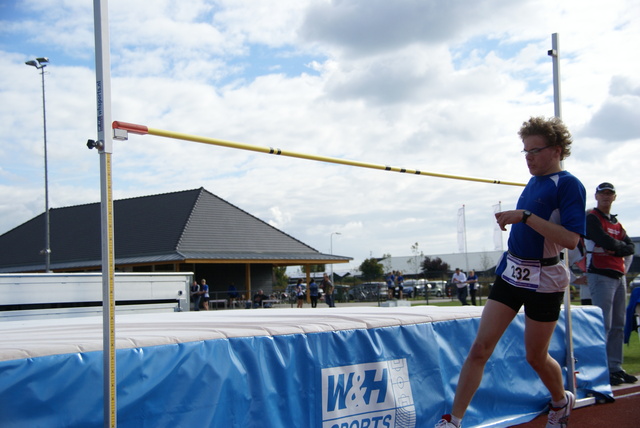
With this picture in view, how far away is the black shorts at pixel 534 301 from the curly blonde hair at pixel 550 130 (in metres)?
0.82

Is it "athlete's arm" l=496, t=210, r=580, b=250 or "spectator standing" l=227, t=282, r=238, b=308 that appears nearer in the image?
"athlete's arm" l=496, t=210, r=580, b=250

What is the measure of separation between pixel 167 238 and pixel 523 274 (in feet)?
94.7

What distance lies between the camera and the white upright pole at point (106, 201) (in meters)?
2.33

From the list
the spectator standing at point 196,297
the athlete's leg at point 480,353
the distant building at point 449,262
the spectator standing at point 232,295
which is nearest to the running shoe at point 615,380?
the athlete's leg at point 480,353

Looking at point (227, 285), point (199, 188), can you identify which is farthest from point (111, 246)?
point (199, 188)

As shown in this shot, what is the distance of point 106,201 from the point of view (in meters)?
2.49

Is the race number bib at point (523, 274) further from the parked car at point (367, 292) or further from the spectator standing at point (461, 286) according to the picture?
the parked car at point (367, 292)

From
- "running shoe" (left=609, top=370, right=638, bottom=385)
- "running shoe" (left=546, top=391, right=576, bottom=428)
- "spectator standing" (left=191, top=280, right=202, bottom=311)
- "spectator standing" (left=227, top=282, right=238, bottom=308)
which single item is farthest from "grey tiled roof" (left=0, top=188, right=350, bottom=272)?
"running shoe" (left=546, top=391, right=576, bottom=428)

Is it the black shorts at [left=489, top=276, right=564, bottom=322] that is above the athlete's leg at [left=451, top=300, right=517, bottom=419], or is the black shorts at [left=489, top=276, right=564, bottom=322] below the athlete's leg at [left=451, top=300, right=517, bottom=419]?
above

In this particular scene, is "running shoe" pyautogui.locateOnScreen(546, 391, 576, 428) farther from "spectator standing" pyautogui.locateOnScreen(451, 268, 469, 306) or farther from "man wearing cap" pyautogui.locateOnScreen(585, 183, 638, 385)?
"spectator standing" pyautogui.locateOnScreen(451, 268, 469, 306)

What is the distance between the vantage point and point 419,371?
3748 millimetres

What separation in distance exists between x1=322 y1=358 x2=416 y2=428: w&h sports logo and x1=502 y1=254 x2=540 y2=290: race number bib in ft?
2.70

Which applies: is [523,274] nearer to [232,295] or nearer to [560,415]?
[560,415]

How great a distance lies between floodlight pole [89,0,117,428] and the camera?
233 cm
